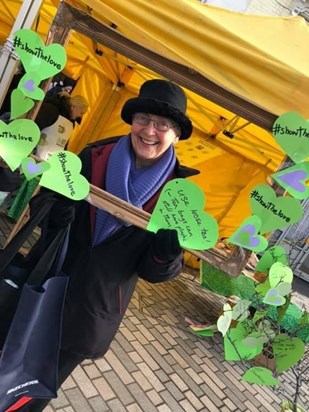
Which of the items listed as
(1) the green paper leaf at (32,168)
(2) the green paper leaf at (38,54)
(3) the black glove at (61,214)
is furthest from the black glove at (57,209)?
(2) the green paper leaf at (38,54)

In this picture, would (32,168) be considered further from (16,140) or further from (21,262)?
(21,262)

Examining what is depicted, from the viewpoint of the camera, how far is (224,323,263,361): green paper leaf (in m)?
1.31

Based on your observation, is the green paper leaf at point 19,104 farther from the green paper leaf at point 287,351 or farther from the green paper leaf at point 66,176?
the green paper leaf at point 287,351

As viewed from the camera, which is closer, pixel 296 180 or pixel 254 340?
pixel 296 180

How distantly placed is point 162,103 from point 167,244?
0.51 meters

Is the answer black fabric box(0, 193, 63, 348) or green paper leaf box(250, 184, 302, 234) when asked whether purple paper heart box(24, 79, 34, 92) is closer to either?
black fabric box(0, 193, 63, 348)

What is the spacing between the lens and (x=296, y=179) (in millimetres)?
1149

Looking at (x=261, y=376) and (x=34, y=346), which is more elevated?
(x=261, y=376)

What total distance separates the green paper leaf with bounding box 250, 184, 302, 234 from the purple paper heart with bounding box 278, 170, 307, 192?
53mm

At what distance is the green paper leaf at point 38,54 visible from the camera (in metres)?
1.15

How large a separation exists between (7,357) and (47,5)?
11.1 feet

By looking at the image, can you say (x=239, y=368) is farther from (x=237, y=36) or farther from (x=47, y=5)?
(x=47, y=5)

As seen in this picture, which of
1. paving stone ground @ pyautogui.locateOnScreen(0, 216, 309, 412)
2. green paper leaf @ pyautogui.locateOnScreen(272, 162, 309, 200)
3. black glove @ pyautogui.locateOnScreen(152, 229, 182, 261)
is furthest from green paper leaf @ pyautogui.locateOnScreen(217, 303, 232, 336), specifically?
paving stone ground @ pyautogui.locateOnScreen(0, 216, 309, 412)

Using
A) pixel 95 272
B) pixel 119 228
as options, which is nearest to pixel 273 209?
pixel 119 228
